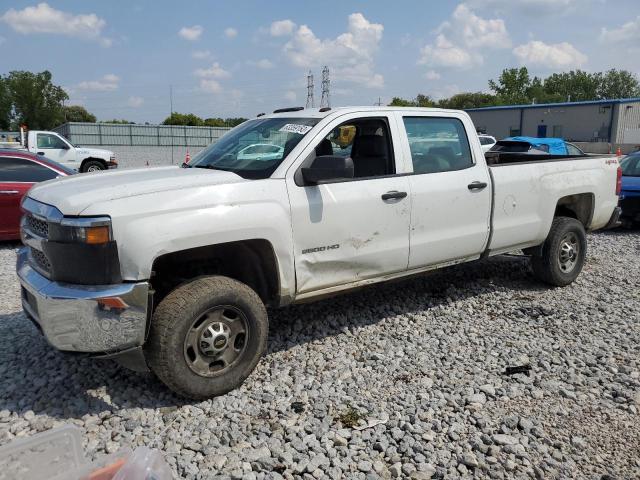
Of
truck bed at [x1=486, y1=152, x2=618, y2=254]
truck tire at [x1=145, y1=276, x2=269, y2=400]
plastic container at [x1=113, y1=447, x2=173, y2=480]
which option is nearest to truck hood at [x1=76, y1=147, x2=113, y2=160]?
truck bed at [x1=486, y1=152, x2=618, y2=254]

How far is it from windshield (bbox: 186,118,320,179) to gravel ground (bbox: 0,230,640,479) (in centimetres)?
152

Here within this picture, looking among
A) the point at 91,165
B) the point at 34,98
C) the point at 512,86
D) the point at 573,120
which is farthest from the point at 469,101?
the point at 91,165

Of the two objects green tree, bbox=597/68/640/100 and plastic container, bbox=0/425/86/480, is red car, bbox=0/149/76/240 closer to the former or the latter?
plastic container, bbox=0/425/86/480

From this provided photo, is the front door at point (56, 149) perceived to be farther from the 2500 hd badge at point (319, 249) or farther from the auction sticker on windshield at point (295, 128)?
the 2500 hd badge at point (319, 249)

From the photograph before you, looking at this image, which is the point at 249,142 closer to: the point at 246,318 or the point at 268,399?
the point at 246,318

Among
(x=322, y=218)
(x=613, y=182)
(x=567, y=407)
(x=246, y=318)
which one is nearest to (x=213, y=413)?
(x=246, y=318)

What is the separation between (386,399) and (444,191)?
2.00 metres

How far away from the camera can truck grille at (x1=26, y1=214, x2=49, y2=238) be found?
354cm

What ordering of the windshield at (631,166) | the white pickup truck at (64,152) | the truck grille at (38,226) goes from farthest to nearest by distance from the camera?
the white pickup truck at (64,152) < the windshield at (631,166) < the truck grille at (38,226)

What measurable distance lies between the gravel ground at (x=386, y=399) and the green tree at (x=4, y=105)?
81698 millimetres

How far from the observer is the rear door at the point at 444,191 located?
487 centimetres

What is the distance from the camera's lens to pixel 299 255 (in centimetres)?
413

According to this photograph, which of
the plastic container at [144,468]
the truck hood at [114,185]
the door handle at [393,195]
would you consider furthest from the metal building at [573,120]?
the plastic container at [144,468]

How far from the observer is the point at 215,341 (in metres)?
3.76
